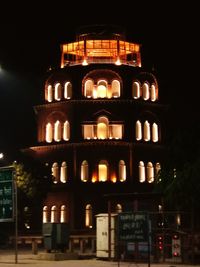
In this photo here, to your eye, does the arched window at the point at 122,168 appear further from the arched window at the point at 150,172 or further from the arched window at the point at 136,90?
the arched window at the point at 136,90

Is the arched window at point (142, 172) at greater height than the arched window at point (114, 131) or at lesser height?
lesser

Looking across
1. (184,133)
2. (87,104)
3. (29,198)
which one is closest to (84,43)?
(87,104)

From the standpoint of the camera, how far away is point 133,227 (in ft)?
97.0

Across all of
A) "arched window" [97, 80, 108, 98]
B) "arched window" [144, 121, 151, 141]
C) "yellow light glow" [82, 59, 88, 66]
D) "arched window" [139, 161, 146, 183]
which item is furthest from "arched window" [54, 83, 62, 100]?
"arched window" [139, 161, 146, 183]

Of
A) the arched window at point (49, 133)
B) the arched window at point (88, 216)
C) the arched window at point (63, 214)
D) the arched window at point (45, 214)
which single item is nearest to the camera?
the arched window at point (88, 216)

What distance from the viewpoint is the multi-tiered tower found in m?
82.5

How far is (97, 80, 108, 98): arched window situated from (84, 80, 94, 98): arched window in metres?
0.75

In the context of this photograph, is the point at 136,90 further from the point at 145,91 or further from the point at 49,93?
the point at 49,93

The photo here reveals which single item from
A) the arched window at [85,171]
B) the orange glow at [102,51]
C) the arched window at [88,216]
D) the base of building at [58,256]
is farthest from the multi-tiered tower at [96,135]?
the base of building at [58,256]

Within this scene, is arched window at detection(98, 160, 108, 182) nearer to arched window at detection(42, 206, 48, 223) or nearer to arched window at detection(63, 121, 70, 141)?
arched window at detection(63, 121, 70, 141)

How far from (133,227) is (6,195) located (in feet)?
27.6

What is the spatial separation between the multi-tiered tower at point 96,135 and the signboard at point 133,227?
50098 mm

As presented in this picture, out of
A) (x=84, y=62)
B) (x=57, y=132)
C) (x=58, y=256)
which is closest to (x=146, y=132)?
(x=57, y=132)

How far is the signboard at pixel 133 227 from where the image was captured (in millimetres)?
29156
